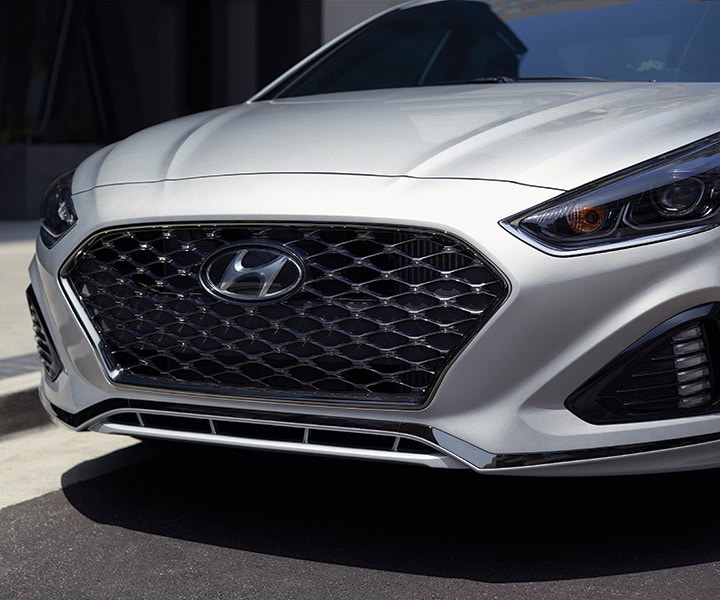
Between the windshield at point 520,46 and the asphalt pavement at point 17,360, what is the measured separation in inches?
55.0

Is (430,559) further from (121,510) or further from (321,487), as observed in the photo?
(121,510)

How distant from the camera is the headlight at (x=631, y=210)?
265 centimetres

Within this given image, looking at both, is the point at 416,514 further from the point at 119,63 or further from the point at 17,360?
the point at 119,63

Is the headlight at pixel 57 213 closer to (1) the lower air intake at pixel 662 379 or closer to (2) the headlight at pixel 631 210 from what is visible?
(2) the headlight at pixel 631 210

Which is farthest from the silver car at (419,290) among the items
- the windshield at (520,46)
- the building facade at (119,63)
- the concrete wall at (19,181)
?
the building facade at (119,63)

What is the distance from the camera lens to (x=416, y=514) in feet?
10.8

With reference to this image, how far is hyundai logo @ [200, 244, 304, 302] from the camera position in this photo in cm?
278

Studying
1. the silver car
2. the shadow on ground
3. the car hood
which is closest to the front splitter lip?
the silver car

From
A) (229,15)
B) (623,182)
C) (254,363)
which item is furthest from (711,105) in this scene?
(229,15)

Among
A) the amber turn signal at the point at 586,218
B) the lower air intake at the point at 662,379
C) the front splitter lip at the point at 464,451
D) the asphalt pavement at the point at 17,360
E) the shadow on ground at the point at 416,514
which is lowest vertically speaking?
the asphalt pavement at the point at 17,360

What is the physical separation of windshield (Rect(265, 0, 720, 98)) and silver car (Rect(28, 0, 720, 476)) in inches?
26.4

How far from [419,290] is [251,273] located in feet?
1.33

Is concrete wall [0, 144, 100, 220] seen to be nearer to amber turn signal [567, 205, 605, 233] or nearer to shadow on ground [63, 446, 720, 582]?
shadow on ground [63, 446, 720, 582]

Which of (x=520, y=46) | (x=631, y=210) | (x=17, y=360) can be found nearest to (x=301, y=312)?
(x=631, y=210)
